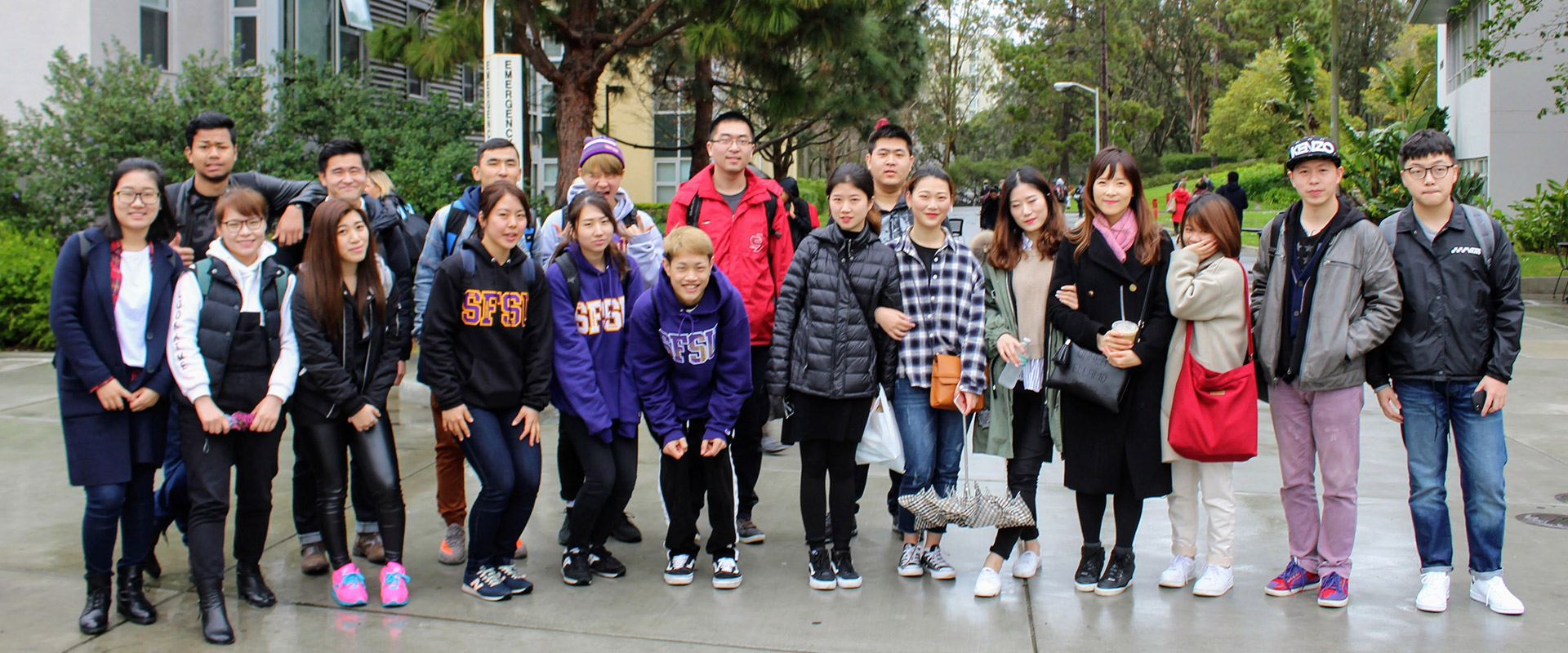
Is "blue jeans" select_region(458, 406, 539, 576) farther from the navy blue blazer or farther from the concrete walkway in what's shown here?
the navy blue blazer

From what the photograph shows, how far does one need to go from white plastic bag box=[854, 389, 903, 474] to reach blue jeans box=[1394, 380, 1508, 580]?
74.1 inches

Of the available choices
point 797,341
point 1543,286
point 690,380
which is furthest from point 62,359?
point 1543,286

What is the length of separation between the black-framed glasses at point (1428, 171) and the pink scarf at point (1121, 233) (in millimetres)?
998

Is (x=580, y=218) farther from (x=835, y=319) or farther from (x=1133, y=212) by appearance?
(x=1133, y=212)

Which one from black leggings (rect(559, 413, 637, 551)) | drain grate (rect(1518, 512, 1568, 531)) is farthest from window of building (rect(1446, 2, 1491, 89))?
black leggings (rect(559, 413, 637, 551))

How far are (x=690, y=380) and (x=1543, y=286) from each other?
16116 mm

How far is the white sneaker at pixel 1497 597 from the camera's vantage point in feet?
13.7

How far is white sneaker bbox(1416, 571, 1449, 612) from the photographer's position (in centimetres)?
419

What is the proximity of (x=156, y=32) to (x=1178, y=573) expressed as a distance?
15513 mm

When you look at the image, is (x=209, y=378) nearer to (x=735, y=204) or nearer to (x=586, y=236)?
(x=586, y=236)

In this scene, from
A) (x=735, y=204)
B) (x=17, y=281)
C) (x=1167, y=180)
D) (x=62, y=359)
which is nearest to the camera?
(x=62, y=359)

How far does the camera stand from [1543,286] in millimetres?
16109

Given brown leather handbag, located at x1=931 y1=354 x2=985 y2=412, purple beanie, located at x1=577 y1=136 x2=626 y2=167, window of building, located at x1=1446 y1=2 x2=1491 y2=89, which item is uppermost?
window of building, located at x1=1446 y1=2 x2=1491 y2=89

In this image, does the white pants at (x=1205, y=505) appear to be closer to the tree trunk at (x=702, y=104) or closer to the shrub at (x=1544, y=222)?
the tree trunk at (x=702, y=104)
